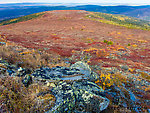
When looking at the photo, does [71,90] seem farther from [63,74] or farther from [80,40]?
[80,40]

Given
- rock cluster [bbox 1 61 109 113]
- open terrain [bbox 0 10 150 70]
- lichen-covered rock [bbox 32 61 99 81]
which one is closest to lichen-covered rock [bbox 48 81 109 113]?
rock cluster [bbox 1 61 109 113]

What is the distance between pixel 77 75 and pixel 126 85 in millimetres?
3468

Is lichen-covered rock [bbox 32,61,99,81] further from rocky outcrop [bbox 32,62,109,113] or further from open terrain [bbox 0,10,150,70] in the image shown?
open terrain [bbox 0,10,150,70]

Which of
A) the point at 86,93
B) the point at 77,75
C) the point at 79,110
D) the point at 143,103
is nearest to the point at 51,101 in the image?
the point at 79,110

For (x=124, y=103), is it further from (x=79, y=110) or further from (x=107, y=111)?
(x=79, y=110)

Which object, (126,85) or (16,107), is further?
(126,85)

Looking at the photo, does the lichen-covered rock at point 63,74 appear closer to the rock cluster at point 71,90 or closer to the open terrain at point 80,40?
the rock cluster at point 71,90

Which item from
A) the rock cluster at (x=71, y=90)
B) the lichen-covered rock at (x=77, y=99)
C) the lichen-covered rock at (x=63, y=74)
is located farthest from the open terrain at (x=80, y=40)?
the lichen-covered rock at (x=77, y=99)

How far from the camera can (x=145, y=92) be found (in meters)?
6.02

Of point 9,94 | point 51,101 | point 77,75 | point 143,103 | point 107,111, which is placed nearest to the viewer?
point 9,94

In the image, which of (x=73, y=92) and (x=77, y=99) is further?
(x=73, y=92)

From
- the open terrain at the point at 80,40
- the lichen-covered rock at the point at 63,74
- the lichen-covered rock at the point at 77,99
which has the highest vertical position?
the lichen-covered rock at the point at 63,74

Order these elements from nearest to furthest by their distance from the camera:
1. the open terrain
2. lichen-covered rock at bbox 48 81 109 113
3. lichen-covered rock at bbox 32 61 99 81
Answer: lichen-covered rock at bbox 48 81 109 113 < lichen-covered rock at bbox 32 61 99 81 < the open terrain

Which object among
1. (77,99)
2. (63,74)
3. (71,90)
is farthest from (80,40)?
(77,99)
